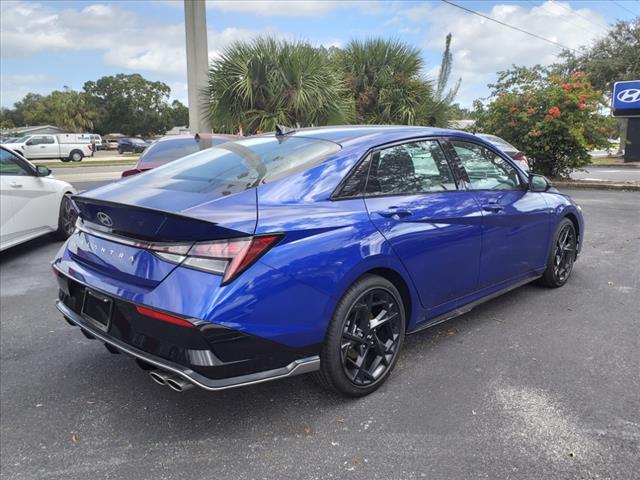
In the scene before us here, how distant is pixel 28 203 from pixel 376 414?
5.83 meters

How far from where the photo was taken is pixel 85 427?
279cm

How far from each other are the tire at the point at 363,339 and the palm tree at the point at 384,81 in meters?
11.1

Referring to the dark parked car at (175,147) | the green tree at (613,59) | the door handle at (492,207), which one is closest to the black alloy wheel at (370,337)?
the door handle at (492,207)

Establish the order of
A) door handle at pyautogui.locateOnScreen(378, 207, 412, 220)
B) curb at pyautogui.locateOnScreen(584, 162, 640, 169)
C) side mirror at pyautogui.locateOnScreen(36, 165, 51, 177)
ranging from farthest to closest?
curb at pyautogui.locateOnScreen(584, 162, 640, 169)
side mirror at pyautogui.locateOnScreen(36, 165, 51, 177)
door handle at pyautogui.locateOnScreen(378, 207, 412, 220)

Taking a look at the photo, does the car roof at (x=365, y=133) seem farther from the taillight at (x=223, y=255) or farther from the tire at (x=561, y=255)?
the tire at (x=561, y=255)

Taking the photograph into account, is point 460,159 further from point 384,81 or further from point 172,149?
point 384,81

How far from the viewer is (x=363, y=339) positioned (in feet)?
9.55

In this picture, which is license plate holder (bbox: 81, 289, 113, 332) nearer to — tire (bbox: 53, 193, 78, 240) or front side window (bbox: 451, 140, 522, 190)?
front side window (bbox: 451, 140, 522, 190)

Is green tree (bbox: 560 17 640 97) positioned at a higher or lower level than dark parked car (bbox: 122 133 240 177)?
higher

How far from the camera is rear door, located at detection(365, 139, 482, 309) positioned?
10.0 feet

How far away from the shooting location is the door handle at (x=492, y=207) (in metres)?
3.72

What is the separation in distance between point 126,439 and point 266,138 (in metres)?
2.10

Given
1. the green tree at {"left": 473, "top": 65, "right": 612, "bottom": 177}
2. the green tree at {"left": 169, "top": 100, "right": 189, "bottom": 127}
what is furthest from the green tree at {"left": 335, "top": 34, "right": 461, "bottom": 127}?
the green tree at {"left": 169, "top": 100, "right": 189, "bottom": 127}

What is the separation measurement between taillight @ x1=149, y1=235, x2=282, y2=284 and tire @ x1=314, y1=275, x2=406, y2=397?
2.00 feet
